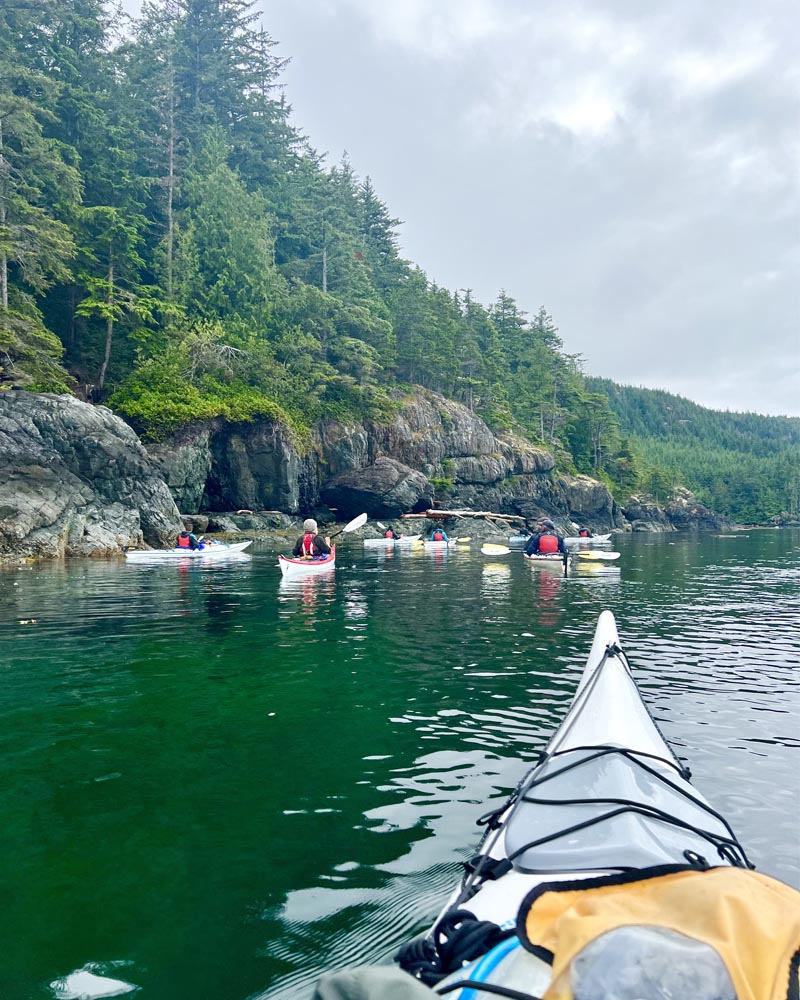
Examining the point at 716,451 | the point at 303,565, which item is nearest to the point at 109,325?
the point at 303,565

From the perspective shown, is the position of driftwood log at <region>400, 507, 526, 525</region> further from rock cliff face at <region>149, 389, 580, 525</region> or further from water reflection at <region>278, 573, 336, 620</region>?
water reflection at <region>278, 573, 336, 620</region>

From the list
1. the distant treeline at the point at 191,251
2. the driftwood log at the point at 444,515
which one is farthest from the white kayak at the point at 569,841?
the driftwood log at the point at 444,515

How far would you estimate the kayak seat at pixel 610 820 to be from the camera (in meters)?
2.83

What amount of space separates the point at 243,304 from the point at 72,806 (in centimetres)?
4341

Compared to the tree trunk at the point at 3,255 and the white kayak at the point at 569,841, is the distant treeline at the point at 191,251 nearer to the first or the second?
the tree trunk at the point at 3,255

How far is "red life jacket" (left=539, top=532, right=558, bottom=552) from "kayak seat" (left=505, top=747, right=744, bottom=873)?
19.7m

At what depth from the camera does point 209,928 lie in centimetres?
325

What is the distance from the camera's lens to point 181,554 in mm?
24188

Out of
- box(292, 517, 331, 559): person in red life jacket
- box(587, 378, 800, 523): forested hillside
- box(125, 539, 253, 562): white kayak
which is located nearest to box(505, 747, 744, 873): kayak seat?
box(292, 517, 331, 559): person in red life jacket

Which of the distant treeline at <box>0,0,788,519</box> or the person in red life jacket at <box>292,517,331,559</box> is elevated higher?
the distant treeline at <box>0,0,788,519</box>

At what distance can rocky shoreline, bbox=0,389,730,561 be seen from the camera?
82.1ft

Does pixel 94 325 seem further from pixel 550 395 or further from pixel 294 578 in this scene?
pixel 550 395

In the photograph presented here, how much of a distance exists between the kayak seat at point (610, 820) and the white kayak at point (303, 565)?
16043mm

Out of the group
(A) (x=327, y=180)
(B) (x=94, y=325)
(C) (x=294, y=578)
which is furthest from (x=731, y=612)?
(A) (x=327, y=180)
